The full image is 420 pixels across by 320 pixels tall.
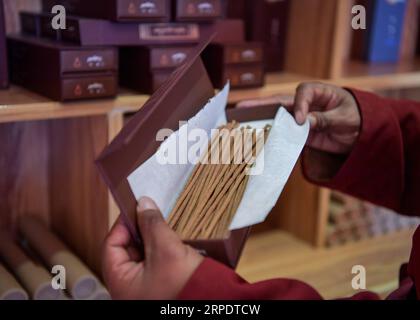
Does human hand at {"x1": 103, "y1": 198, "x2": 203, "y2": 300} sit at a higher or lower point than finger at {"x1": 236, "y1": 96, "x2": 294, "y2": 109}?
lower

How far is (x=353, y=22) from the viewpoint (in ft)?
4.55

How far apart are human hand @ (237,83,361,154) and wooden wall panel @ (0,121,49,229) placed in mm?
546

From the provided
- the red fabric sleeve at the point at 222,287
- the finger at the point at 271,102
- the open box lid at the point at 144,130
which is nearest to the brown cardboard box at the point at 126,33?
the finger at the point at 271,102

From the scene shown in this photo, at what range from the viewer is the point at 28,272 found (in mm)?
1034

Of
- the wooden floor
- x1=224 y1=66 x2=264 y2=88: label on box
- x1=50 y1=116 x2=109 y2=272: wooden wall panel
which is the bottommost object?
the wooden floor

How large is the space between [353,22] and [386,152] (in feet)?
1.83

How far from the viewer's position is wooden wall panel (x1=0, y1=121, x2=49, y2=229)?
117 cm

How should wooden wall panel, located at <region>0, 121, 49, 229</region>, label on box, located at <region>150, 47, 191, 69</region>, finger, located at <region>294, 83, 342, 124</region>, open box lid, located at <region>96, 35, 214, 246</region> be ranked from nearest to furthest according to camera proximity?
open box lid, located at <region>96, 35, 214, 246</region> < finger, located at <region>294, 83, 342, 124</region> < label on box, located at <region>150, 47, 191, 69</region> < wooden wall panel, located at <region>0, 121, 49, 229</region>

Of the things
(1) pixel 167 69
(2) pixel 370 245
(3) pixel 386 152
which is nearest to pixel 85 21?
(1) pixel 167 69

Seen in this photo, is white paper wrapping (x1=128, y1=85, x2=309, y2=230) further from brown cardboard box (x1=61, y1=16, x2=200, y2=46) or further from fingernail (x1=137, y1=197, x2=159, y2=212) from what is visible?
brown cardboard box (x1=61, y1=16, x2=200, y2=46)

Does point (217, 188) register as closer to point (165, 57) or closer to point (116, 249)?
point (116, 249)

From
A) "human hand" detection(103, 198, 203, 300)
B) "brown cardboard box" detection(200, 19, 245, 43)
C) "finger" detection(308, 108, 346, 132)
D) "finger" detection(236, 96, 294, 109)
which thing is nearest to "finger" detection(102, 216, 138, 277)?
"human hand" detection(103, 198, 203, 300)

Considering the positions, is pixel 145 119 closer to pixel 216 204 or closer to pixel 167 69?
pixel 216 204

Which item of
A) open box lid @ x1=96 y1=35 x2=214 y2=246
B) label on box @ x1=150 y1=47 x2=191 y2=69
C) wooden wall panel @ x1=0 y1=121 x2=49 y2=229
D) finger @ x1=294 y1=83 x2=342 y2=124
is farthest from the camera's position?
wooden wall panel @ x1=0 y1=121 x2=49 y2=229
